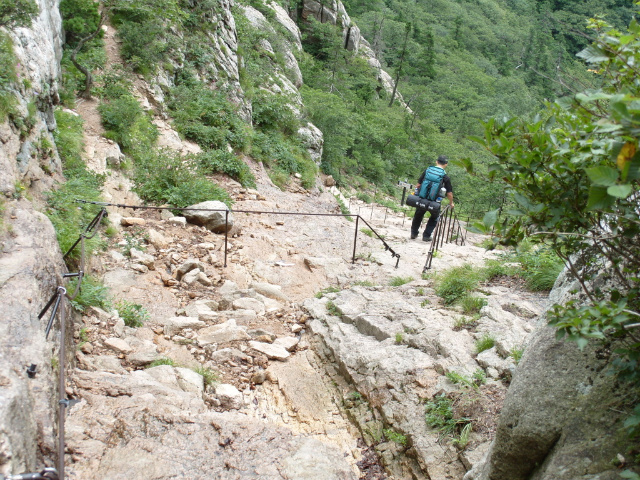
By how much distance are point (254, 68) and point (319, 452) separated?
53.8 ft

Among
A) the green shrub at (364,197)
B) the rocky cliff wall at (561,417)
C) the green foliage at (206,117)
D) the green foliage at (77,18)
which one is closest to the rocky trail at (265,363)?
the rocky cliff wall at (561,417)

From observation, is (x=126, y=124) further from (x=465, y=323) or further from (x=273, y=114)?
(x=465, y=323)

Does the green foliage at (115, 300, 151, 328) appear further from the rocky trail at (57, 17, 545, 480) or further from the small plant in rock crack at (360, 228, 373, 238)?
the small plant in rock crack at (360, 228, 373, 238)

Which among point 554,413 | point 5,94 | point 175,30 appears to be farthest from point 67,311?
point 175,30

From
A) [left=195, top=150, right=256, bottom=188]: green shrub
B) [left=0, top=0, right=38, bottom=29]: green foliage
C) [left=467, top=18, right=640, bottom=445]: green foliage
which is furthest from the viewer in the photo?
[left=195, top=150, right=256, bottom=188]: green shrub

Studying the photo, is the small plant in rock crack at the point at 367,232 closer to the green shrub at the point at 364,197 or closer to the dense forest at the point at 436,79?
the dense forest at the point at 436,79

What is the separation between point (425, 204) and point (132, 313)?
6507mm

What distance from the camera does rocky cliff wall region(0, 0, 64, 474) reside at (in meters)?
2.36

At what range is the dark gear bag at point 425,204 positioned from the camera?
32.0 ft

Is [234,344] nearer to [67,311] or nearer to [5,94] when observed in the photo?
[67,311]

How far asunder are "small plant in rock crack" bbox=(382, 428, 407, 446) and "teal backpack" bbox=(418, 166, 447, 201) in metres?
6.50

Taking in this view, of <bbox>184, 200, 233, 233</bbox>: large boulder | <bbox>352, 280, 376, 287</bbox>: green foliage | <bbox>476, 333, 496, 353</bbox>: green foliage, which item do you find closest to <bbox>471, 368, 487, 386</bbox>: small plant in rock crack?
<bbox>476, 333, 496, 353</bbox>: green foliage

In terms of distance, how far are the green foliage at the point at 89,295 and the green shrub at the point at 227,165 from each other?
599 centimetres

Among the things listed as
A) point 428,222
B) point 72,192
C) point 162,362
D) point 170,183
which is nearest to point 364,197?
point 428,222
